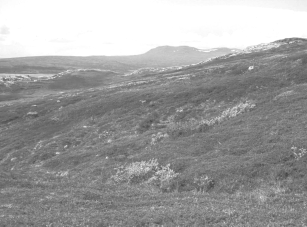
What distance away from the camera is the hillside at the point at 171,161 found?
13805 mm

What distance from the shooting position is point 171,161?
2448cm

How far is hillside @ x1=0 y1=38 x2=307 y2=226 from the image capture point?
13.8m

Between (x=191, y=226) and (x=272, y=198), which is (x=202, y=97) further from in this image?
(x=191, y=226)

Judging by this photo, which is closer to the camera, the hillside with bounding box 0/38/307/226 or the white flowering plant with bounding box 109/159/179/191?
the hillside with bounding box 0/38/307/226

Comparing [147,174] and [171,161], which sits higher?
[171,161]

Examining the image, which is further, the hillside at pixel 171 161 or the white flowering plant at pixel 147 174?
the white flowering plant at pixel 147 174

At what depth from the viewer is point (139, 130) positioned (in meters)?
39.2

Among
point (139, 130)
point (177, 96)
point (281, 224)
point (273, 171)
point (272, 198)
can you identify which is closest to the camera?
point (281, 224)

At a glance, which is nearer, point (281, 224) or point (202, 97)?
point (281, 224)

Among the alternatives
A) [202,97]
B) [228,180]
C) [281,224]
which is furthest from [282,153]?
[202,97]

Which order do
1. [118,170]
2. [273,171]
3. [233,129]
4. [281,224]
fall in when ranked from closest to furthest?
[281,224] < [273,171] < [118,170] < [233,129]

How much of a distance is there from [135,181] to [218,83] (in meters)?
31.0

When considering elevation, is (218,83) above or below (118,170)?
above

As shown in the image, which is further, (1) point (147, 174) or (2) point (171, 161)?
(2) point (171, 161)
